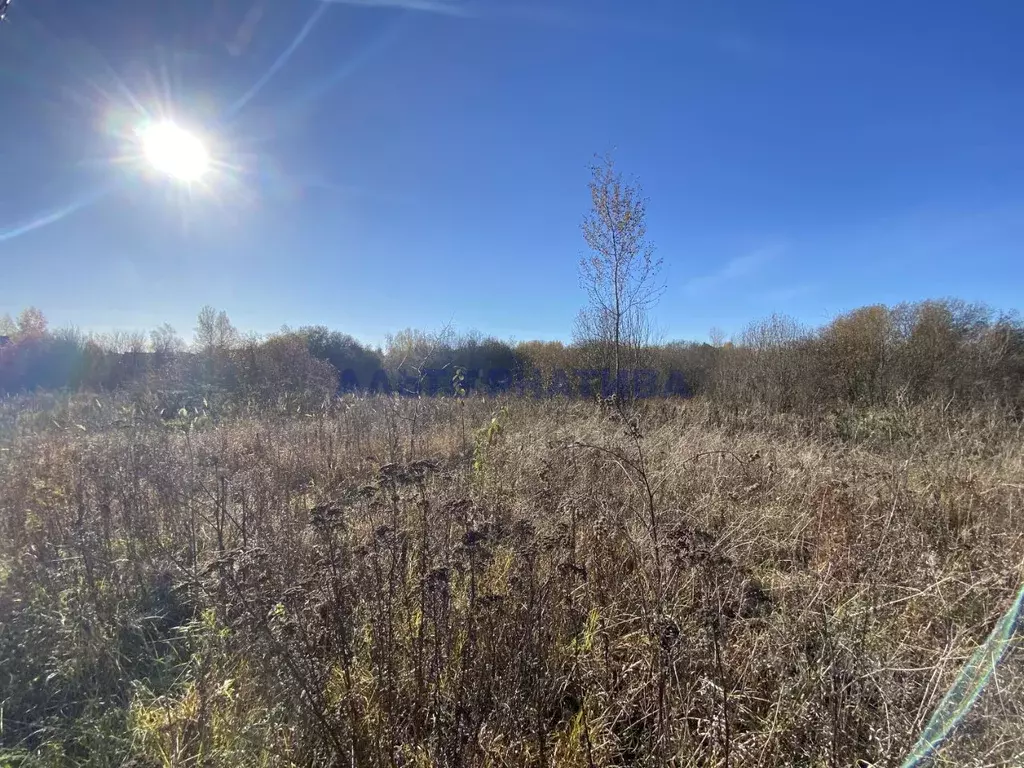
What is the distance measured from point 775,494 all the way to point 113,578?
4.71m

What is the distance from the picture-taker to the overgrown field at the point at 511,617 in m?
1.54

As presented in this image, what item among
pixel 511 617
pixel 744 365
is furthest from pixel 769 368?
pixel 511 617

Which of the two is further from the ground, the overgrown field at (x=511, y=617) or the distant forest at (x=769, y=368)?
the distant forest at (x=769, y=368)

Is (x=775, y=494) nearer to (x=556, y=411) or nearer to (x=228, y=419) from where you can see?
(x=556, y=411)

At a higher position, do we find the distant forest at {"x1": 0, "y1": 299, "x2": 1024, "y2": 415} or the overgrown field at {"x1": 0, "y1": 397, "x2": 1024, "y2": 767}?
the distant forest at {"x1": 0, "y1": 299, "x2": 1024, "y2": 415}

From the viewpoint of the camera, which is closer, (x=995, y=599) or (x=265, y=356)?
(x=995, y=599)

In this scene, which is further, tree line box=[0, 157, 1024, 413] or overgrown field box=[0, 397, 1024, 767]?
tree line box=[0, 157, 1024, 413]

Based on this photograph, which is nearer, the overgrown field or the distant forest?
the overgrown field

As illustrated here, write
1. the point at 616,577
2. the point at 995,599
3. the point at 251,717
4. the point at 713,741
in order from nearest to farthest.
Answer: the point at 713,741, the point at 251,717, the point at 995,599, the point at 616,577

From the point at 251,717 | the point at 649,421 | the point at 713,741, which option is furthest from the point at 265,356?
the point at 713,741

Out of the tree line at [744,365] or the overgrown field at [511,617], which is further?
the tree line at [744,365]

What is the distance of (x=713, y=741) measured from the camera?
151 cm

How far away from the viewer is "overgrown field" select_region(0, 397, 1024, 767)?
1.54 meters

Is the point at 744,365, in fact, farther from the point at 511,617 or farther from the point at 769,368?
the point at 511,617
